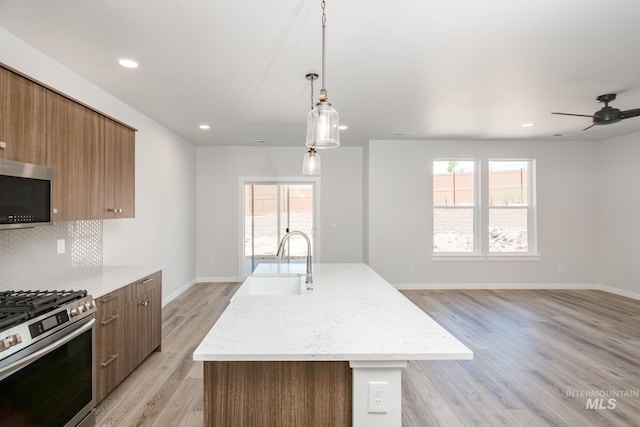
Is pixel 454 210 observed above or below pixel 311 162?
below

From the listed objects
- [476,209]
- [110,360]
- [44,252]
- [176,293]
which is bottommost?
[176,293]

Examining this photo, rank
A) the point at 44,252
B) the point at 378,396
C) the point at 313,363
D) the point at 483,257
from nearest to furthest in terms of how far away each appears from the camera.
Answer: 1. the point at 378,396
2. the point at 313,363
3. the point at 44,252
4. the point at 483,257

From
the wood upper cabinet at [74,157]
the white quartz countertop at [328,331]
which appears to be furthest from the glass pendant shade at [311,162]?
the wood upper cabinet at [74,157]

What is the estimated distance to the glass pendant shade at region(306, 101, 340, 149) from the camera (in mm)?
1693

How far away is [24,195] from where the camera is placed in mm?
1748

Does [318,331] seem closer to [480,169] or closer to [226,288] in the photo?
[226,288]

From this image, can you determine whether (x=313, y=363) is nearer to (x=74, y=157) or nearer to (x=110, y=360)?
(x=110, y=360)

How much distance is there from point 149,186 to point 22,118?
231cm

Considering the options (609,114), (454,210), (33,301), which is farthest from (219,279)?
(609,114)

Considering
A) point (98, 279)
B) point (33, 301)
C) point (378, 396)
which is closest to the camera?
point (378, 396)

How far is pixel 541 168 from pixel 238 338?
6195 mm

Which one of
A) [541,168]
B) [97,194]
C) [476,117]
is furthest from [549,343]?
[97,194]

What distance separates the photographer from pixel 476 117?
4086 millimetres

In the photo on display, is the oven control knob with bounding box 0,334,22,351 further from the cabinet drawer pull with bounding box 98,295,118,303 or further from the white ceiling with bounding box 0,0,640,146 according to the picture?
the white ceiling with bounding box 0,0,640,146
